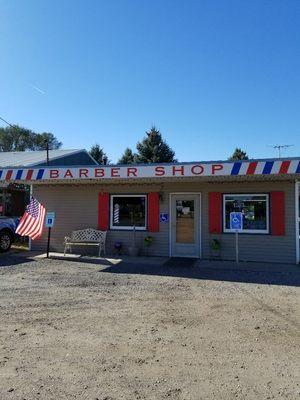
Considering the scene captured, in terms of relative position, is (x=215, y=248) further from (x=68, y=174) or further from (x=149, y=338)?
(x=149, y=338)

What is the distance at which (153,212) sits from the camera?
1357 centimetres

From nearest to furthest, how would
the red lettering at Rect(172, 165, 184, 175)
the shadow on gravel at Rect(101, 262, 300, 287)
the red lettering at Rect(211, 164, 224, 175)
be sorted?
the shadow on gravel at Rect(101, 262, 300, 287)
the red lettering at Rect(211, 164, 224, 175)
the red lettering at Rect(172, 165, 184, 175)

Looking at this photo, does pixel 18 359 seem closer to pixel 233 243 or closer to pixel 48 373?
pixel 48 373

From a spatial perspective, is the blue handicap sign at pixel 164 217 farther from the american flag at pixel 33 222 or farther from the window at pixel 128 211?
the american flag at pixel 33 222

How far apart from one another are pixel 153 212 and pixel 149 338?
26.7 ft

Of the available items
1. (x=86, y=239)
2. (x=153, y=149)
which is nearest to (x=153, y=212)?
(x=86, y=239)

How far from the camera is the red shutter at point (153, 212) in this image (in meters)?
13.5

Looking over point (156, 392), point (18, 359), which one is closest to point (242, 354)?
point (156, 392)

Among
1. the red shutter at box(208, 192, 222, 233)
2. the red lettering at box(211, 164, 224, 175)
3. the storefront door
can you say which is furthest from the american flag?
the red lettering at box(211, 164, 224, 175)

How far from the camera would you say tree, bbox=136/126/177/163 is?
43.4 metres

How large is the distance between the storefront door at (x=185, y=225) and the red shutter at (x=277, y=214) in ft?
7.53

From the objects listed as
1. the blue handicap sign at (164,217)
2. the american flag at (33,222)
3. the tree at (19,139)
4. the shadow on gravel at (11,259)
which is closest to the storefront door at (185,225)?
the blue handicap sign at (164,217)

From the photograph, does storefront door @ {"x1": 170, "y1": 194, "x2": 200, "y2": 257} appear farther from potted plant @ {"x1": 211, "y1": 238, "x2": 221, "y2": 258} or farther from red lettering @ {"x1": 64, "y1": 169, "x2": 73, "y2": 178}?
red lettering @ {"x1": 64, "y1": 169, "x2": 73, "y2": 178}

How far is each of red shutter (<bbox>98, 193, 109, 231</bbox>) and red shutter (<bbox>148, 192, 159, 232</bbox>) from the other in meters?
1.51
